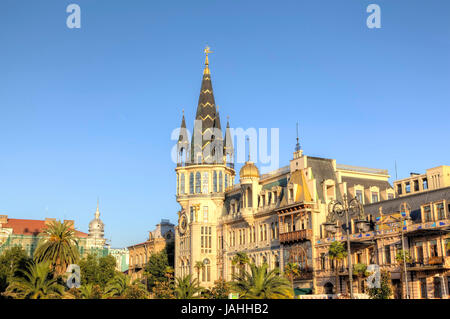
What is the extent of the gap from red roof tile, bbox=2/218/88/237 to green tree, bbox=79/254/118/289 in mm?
44610

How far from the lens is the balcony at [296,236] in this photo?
69.2m

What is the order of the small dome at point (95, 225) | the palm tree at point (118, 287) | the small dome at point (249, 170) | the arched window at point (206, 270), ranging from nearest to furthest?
the palm tree at point (118, 287)
the small dome at point (249, 170)
the arched window at point (206, 270)
the small dome at point (95, 225)

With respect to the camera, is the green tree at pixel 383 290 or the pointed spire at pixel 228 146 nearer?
the green tree at pixel 383 290

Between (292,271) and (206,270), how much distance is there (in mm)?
22804

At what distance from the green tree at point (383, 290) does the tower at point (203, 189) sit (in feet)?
122

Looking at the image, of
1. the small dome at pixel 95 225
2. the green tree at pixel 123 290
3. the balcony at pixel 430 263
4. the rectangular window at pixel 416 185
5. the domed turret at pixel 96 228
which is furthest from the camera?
the small dome at pixel 95 225

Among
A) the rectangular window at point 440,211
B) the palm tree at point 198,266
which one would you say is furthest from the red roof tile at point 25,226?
the rectangular window at point 440,211

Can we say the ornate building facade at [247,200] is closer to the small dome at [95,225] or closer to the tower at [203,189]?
the tower at [203,189]

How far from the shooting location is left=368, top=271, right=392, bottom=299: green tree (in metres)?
54.6

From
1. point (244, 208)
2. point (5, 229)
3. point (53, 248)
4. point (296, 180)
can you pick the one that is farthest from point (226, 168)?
point (5, 229)

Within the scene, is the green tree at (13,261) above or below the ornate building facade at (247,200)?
below

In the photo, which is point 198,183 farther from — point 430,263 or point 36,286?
point 430,263

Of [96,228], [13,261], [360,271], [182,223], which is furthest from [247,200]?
[96,228]

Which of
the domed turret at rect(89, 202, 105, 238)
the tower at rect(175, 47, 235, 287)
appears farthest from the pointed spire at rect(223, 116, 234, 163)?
the domed turret at rect(89, 202, 105, 238)
